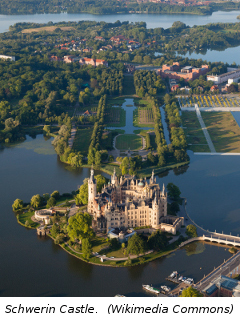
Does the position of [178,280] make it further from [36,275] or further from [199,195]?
[199,195]

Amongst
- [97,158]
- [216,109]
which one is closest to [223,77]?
[216,109]

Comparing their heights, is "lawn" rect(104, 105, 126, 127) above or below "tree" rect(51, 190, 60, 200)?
above

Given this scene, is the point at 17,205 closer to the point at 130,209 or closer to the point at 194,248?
the point at 130,209

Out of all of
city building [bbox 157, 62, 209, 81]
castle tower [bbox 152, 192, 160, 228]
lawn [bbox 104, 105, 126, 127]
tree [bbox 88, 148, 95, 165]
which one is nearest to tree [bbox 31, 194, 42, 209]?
castle tower [bbox 152, 192, 160, 228]

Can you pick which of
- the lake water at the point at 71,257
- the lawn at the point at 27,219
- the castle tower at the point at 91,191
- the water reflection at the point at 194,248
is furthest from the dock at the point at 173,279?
the lawn at the point at 27,219

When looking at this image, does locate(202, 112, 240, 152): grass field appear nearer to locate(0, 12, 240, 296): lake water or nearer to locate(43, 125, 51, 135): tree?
locate(0, 12, 240, 296): lake water

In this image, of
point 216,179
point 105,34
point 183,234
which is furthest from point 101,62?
point 183,234
